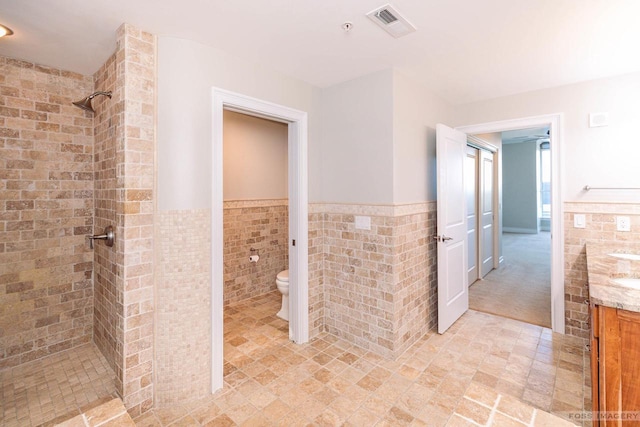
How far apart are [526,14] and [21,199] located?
386cm

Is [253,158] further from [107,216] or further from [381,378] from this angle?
[381,378]

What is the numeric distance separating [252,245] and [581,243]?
141 inches

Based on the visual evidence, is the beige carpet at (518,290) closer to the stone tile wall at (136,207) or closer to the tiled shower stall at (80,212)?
the stone tile wall at (136,207)

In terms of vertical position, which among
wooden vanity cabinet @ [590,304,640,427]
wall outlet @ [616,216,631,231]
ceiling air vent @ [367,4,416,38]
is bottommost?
wooden vanity cabinet @ [590,304,640,427]

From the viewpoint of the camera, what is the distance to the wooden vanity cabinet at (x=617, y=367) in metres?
1.39

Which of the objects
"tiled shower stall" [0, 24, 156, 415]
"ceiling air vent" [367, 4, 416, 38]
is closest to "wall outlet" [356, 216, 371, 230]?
"ceiling air vent" [367, 4, 416, 38]

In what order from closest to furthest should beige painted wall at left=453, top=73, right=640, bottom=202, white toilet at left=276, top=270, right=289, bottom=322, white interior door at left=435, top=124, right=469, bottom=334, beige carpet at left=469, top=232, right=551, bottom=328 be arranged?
1. beige painted wall at left=453, top=73, right=640, bottom=202
2. white interior door at left=435, top=124, right=469, bottom=334
3. white toilet at left=276, top=270, right=289, bottom=322
4. beige carpet at left=469, top=232, right=551, bottom=328

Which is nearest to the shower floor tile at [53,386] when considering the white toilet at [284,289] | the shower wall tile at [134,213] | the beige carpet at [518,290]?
the shower wall tile at [134,213]

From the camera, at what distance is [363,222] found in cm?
271

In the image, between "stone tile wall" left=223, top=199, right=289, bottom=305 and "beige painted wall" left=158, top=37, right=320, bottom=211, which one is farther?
"stone tile wall" left=223, top=199, right=289, bottom=305

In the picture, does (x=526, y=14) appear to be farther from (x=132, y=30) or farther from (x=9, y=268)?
(x=9, y=268)

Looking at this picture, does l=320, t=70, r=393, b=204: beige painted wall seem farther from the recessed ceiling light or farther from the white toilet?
the recessed ceiling light

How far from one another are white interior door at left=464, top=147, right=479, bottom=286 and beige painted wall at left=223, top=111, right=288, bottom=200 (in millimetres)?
2605

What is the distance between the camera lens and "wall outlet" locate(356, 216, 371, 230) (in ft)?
8.75
